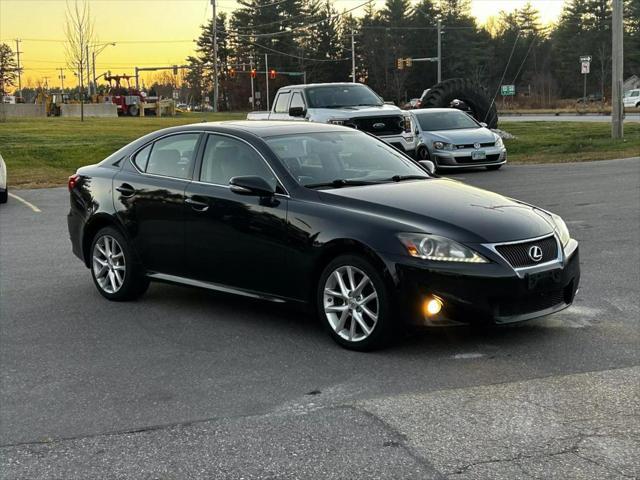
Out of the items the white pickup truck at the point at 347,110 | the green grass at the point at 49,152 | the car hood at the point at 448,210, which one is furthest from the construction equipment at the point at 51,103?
the car hood at the point at 448,210

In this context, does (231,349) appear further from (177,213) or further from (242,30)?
(242,30)

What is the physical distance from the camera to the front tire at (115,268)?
7.48 meters

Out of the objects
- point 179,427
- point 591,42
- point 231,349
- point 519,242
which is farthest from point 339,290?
point 591,42

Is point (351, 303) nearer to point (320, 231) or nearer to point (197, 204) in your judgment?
point (320, 231)

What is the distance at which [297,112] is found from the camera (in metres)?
19.4

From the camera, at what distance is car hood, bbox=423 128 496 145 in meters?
20.0

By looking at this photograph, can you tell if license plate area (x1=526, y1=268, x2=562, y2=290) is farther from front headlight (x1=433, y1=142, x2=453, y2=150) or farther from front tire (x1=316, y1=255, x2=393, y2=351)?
front headlight (x1=433, y1=142, x2=453, y2=150)

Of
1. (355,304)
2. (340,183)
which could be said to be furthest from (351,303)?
(340,183)

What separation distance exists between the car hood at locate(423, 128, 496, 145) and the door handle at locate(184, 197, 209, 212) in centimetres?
1368

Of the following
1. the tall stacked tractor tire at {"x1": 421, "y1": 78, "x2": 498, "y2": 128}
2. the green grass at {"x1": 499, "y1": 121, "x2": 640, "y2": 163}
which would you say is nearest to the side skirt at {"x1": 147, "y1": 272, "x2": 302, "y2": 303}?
the green grass at {"x1": 499, "y1": 121, "x2": 640, "y2": 163}

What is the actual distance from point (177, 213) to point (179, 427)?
9.28 feet

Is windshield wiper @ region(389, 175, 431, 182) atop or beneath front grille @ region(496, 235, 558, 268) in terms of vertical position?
atop

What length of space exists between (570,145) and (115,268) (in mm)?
19909

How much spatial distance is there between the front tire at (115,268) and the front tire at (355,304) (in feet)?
7.08
